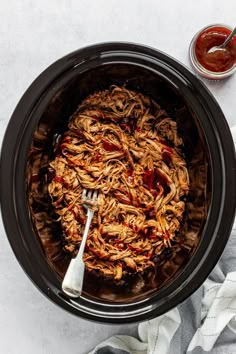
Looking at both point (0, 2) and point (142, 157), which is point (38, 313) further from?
point (0, 2)

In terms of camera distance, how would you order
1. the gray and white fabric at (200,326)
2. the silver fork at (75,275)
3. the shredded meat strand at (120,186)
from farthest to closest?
the gray and white fabric at (200,326) → the shredded meat strand at (120,186) → the silver fork at (75,275)

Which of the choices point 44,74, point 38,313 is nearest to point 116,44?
point 44,74

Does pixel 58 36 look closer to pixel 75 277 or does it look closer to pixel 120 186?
pixel 120 186

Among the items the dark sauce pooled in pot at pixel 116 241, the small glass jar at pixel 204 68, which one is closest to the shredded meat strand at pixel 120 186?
the dark sauce pooled in pot at pixel 116 241

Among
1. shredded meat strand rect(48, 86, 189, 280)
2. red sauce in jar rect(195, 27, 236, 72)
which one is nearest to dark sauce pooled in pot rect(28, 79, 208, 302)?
shredded meat strand rect(48, 86, 189, 280)

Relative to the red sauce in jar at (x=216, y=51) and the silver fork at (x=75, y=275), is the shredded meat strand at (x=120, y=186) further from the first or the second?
the red sauce in jar at (x=216, y=51)

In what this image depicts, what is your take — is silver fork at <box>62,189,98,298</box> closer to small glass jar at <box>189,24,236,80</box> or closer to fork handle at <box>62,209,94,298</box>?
fork handle at <box>62,209,94,298</box>
